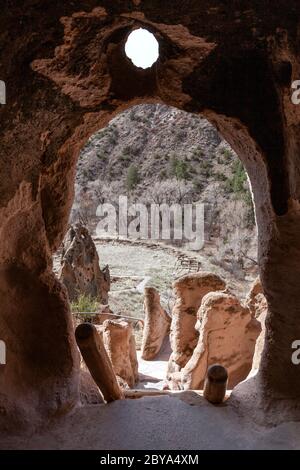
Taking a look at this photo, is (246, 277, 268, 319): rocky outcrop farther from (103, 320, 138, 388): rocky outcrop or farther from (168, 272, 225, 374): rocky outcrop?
(103, 320, 138, 388): rocky outcrop

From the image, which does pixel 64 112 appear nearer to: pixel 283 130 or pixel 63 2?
pixel 63 2

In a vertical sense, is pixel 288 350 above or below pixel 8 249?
below

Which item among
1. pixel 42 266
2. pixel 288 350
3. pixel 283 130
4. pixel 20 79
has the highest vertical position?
pixel 20 79

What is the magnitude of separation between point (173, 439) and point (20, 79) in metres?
2.38

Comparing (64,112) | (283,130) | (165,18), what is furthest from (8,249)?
(283,130)

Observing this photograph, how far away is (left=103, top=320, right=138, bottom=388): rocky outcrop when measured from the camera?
6422 mm

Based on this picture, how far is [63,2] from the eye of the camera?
258cm

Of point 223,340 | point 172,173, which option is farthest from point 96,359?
point 172,173

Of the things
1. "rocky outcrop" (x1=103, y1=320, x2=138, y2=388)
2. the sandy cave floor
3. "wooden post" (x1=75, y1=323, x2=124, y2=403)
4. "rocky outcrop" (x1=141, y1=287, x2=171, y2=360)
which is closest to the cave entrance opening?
"rocky outcrop" (x1=141, y1=287, x2=171, y2=360)

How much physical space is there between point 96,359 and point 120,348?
333cm

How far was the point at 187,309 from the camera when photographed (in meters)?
6.53

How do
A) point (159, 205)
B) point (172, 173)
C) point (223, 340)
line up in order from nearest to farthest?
point (223, 340) < point (159, 205) < point (172, 173)

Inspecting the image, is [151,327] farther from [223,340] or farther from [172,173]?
[172,173]
